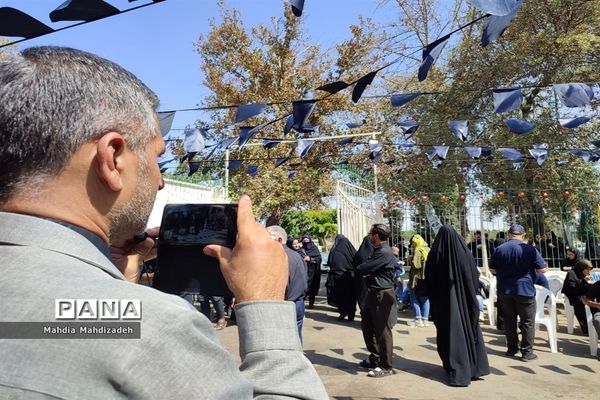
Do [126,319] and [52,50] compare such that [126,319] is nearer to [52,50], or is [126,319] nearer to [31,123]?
[31,123]

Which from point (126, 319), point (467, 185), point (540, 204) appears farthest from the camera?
point (467, 185)

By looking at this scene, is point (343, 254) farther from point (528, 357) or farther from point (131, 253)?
point (131, 253)

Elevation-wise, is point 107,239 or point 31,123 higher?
point 31,123

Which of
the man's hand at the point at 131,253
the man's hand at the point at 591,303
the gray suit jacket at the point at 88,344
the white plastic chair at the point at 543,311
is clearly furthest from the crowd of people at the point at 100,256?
the white plastic chair at the point at 543,311

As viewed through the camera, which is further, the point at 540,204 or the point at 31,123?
the point at 540,204

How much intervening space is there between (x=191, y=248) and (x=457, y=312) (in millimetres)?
5206

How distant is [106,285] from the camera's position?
73 centimetres

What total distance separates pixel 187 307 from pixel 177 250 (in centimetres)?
50

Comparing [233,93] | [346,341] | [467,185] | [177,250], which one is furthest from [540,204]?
[177,250]

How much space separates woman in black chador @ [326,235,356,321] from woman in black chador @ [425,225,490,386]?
401 centimetres

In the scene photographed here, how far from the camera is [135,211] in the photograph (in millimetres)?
931

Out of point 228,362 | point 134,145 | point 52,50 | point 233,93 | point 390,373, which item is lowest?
point 390,373

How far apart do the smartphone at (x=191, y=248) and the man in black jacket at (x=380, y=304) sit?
5.05 metres

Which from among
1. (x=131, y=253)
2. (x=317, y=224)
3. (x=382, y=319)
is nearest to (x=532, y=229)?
(x=382, y=319)
